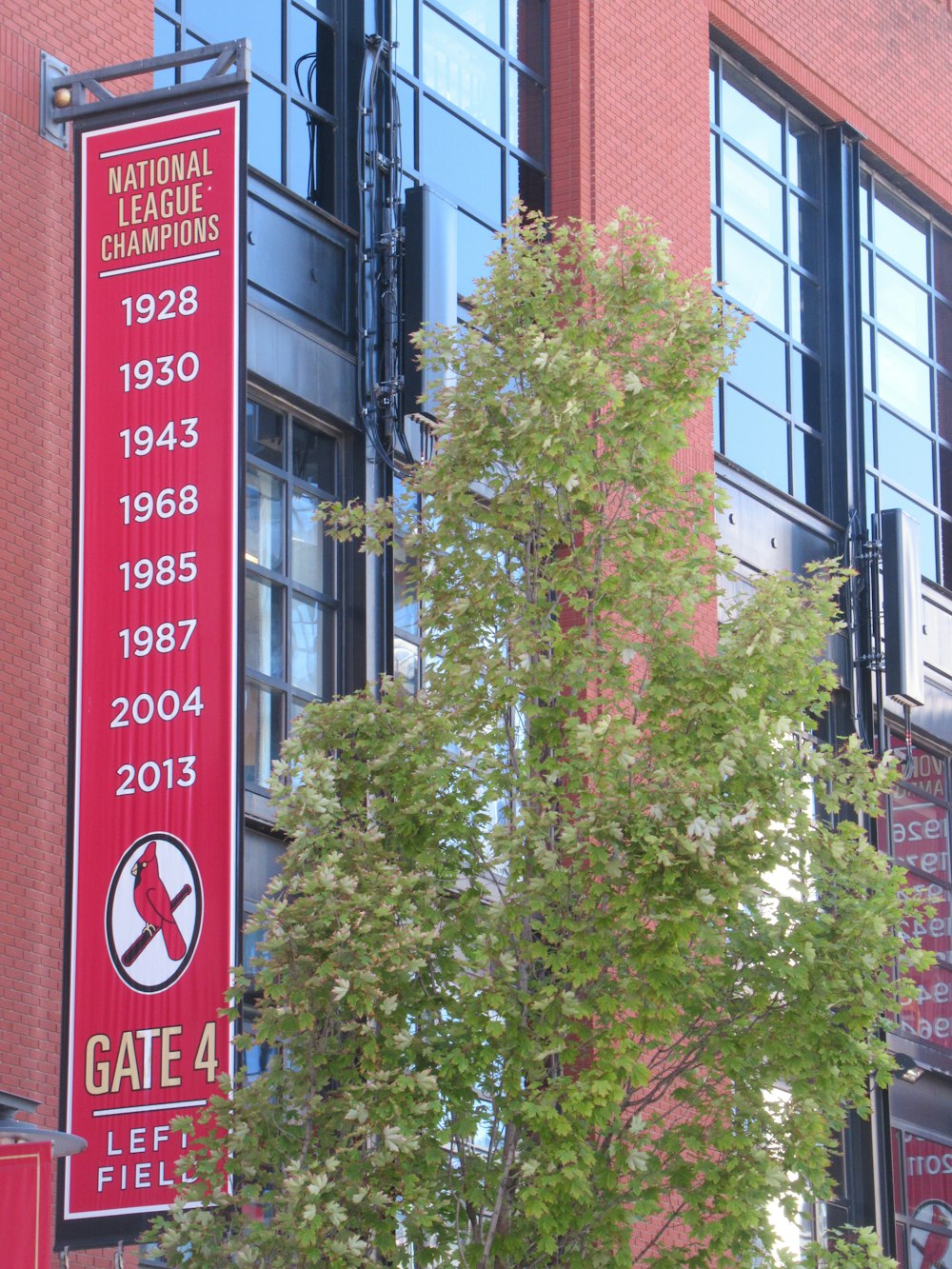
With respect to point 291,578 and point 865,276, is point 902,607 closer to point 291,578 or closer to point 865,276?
point 865,276

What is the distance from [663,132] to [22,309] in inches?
428

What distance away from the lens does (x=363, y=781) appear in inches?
516

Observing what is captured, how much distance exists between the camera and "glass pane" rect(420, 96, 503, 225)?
879 inches

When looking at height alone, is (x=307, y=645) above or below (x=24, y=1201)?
above

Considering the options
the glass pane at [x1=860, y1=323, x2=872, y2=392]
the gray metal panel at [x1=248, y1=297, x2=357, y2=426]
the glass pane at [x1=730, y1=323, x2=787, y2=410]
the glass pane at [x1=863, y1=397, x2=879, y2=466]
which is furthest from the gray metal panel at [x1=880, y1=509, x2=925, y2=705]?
the gray metal panel at [x1=248, y1=297, x2=357, y2=426]

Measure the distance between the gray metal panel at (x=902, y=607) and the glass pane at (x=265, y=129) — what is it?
10536 millimetres

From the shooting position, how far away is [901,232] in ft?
104

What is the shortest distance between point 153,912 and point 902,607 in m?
15.1

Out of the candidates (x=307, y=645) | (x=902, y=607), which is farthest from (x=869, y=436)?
(x=307, y=645)

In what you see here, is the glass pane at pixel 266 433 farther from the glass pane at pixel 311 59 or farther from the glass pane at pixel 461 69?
the glass pane at pixel 461 69

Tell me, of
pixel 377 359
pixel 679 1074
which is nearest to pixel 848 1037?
pixel 679 1074

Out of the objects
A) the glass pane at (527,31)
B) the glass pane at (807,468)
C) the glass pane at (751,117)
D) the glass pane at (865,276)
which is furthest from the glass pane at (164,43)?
the glass pane at (865,276)

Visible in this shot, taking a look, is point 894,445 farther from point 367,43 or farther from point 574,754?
point 574,754

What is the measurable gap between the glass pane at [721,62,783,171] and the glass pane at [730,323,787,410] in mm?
2487
